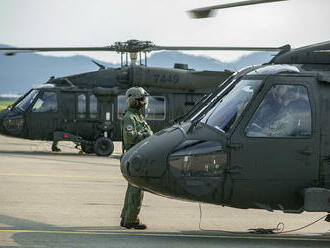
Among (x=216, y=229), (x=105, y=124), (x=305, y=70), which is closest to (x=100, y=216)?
(x=216, y=229)

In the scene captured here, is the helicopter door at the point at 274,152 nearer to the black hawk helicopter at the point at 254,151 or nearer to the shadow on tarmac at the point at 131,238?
the black hawk helicopter at the point at 254,151

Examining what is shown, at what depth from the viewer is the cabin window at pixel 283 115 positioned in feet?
30.9

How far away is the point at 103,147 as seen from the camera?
26031mm

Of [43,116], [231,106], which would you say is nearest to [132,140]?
[231,106]

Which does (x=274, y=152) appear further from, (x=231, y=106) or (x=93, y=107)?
(x=93, y=107)

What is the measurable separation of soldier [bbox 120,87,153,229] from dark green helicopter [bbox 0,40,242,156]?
49.5 ft

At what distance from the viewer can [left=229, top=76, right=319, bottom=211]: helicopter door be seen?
9.28 m

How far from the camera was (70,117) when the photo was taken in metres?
26.4

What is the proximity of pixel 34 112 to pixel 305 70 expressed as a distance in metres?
17.4

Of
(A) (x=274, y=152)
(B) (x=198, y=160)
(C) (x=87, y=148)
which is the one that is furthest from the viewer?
(C) (x=87, y=148)

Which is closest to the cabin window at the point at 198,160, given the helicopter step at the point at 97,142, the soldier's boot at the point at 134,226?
the soldier's boot at the point at 134,226

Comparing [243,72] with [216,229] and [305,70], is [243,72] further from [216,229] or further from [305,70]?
[216,229]

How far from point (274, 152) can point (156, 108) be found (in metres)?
17.1

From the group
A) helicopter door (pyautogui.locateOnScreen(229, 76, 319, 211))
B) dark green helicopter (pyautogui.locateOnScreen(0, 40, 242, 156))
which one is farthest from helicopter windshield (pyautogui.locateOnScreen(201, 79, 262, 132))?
dark green helicopter (pyautogui.locateOnScreen(0, 40, 242, 156))
